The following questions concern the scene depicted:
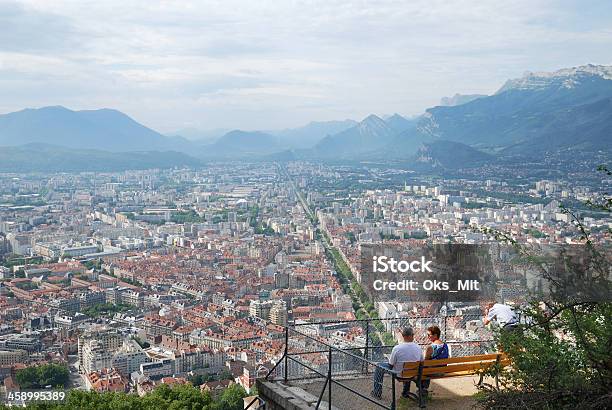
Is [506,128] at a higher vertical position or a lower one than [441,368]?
higher

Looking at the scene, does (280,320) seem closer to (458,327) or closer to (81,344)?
(81,344)

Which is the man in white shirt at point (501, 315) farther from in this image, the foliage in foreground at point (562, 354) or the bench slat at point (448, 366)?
the foliage in foreground at point (562, 354)

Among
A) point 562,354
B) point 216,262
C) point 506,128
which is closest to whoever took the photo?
point 562,354

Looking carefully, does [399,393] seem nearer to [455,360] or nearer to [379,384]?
[379,384]

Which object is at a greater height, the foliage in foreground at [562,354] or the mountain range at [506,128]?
the mountain range at [506,128]

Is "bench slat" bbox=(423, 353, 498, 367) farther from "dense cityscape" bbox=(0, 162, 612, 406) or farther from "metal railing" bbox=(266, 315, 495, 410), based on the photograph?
"dense cityscape" bbox=(0, 162, 612, 406)

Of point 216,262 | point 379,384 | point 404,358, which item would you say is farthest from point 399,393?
point 216,262

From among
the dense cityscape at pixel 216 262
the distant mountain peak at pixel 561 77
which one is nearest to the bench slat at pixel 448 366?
the dense cityscape at pixel 216 262

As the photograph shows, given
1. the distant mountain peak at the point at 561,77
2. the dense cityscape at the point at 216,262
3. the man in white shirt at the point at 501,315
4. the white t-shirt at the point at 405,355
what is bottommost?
the dense cityscape at the point at 216,262
